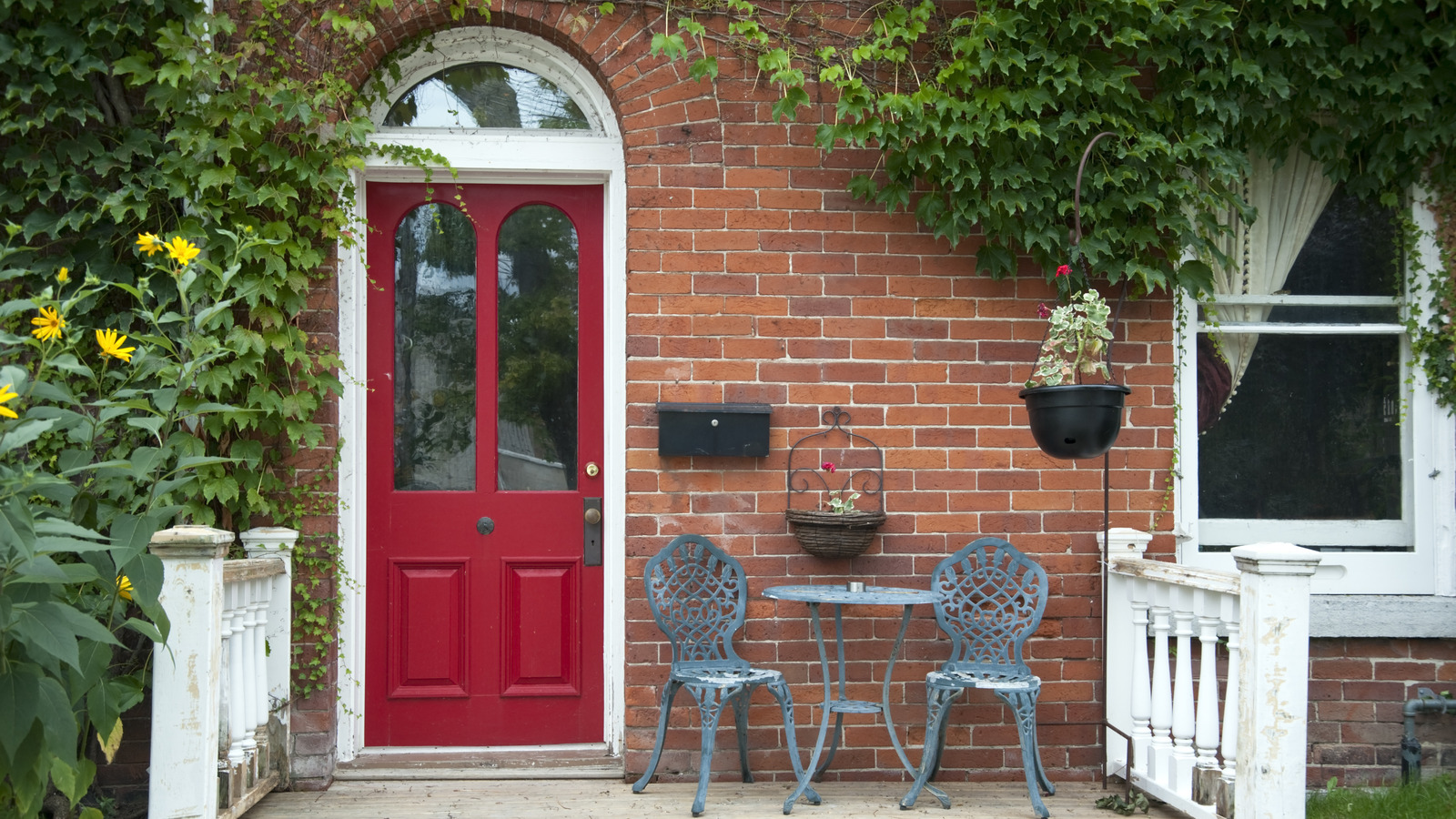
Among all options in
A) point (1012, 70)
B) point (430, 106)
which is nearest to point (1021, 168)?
point (1012, 70)

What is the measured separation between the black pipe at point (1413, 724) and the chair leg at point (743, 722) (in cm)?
256

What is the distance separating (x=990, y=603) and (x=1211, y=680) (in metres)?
0.82

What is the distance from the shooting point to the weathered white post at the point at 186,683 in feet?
9.90

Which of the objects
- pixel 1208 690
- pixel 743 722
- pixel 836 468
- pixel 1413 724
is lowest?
pixel 1413 724

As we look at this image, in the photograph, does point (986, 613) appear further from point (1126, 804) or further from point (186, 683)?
point (186, 683)

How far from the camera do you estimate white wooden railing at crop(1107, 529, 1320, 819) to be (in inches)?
122

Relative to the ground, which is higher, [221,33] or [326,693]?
[221,33]

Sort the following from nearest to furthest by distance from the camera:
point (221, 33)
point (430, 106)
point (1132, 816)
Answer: point (1132, 816) → point (221, 33) → point (430, 106)

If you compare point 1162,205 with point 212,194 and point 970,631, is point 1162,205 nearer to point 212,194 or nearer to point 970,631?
point 970,631

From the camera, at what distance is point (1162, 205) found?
3.94 m

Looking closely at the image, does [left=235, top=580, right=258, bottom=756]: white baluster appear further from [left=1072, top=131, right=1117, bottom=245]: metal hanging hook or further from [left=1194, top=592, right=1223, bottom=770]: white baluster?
[left=1194, top=592, right=1223, bottom=770]: white baluster

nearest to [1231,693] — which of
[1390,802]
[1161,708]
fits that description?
[1161,708]

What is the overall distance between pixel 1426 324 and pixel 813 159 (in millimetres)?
2594

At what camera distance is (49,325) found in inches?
107
